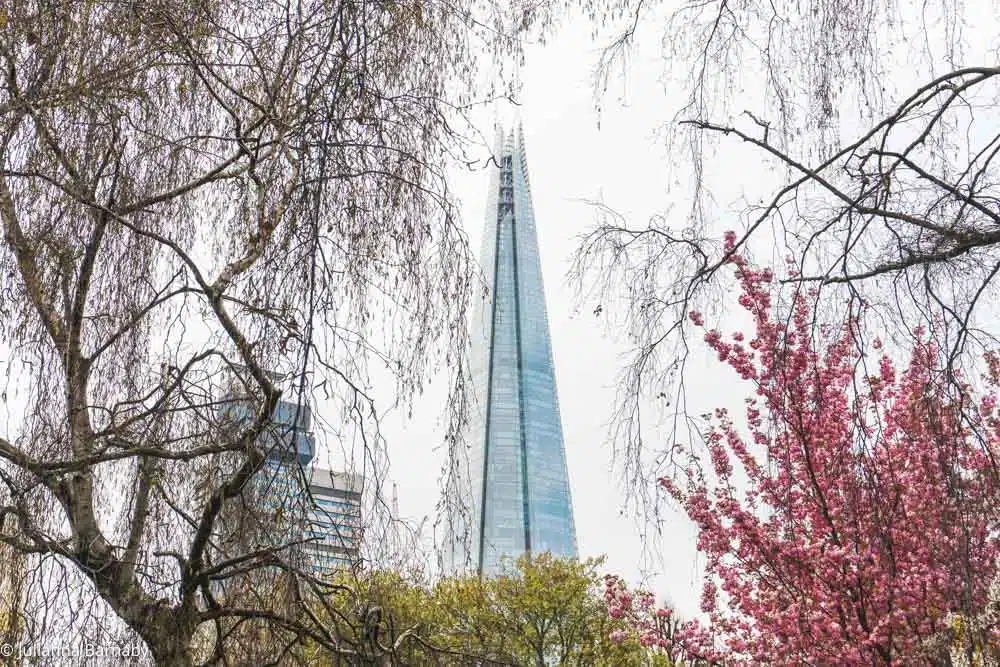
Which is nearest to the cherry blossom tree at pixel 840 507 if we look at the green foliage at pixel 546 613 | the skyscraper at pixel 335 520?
the skyscraper at pixel 335 520

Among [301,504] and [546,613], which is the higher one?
[546,613]

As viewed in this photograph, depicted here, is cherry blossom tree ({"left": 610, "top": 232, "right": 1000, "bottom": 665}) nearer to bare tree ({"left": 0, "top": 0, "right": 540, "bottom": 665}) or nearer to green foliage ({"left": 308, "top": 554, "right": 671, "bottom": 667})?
bare tree ({"left": 0, "top": 0, "right": 540, "bottom": 665})

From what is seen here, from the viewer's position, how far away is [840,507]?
4.40 metres

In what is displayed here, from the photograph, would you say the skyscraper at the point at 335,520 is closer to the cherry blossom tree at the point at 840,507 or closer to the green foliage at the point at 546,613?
the cherry blossom tree at the point at 840,507

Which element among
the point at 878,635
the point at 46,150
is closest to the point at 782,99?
the point at 46,150

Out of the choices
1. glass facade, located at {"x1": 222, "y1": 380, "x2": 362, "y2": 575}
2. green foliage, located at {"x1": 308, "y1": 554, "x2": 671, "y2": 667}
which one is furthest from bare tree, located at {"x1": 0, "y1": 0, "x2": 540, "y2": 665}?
green foliage, located at {"x1": 308, "y1": 554, "x2": 671, "y2": 667}

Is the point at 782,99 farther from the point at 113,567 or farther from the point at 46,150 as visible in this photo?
the point at 113,567

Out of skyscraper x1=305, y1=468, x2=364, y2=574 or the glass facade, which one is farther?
skyscraper x1=305, y1=468, x2=364, y2=574

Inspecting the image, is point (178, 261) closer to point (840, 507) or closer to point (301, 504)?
point (301, 504)

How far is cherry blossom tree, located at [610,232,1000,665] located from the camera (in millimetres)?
1799

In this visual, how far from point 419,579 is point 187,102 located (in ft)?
4.70

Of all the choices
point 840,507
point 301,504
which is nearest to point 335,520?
point 301,504

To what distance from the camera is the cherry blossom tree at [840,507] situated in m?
1.80

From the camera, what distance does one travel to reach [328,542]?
1957mm
